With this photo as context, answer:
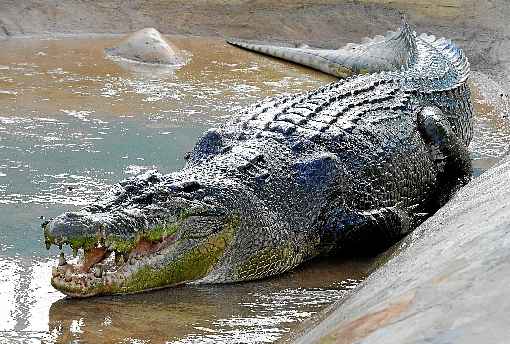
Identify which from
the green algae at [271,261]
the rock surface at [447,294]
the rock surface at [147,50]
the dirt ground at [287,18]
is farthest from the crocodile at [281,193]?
the dirt ground at [287,18]

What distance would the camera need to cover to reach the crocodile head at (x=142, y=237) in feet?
11.1

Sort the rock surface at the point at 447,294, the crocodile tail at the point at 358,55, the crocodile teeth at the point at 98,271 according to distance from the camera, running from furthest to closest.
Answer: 1. the crocodile tail at the point at 358,55
2. the crocodile teeth at the point at 98,271
3. the rock surface at the point at 447,294

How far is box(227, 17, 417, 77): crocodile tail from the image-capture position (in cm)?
787

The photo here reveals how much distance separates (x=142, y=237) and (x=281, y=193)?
2.79 ft

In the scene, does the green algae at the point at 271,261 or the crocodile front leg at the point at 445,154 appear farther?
the crocodile front leg at the point at 445,154

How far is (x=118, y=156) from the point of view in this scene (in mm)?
5359

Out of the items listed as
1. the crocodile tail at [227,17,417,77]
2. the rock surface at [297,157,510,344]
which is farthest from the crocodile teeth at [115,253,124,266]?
the crocodile tail at [227,17,417,77]

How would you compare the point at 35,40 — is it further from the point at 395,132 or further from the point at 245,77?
the point at 395,132

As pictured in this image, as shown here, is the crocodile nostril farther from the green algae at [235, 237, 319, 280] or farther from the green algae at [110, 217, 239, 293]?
the green algae at [235, 237, 319, 280]

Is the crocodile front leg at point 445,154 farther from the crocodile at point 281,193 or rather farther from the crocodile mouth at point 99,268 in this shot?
the crocodile mouth at point 99,268

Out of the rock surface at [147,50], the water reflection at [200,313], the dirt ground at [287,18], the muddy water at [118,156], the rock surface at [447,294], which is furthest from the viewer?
the dirt ground at [287,18]

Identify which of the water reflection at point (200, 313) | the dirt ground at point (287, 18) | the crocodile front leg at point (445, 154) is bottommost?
the water reflection at point (200, 313)

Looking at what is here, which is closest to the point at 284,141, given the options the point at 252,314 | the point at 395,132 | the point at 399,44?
the point at 395,132

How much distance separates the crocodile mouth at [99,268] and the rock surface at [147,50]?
5.13 meters
